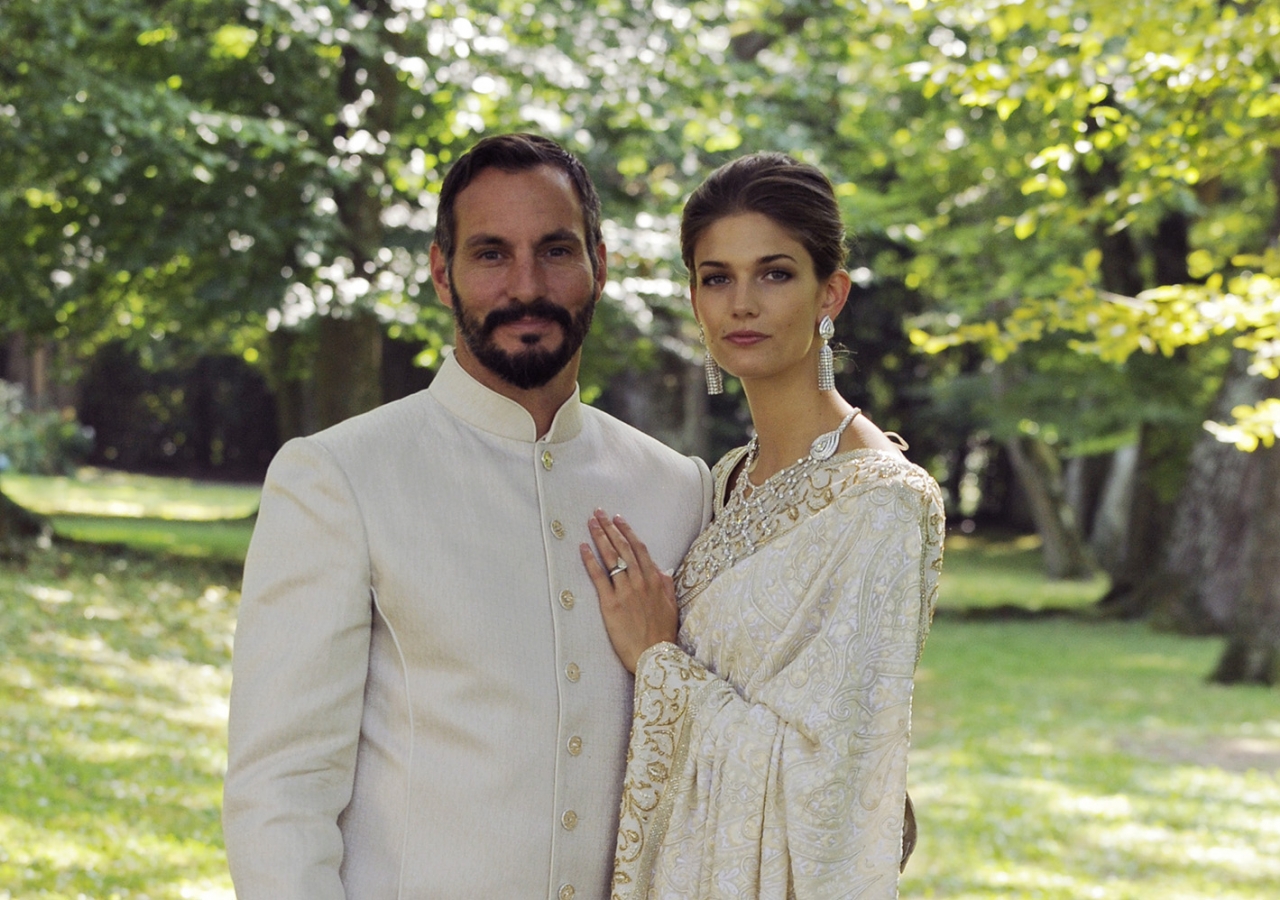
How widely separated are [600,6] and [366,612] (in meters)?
10.3

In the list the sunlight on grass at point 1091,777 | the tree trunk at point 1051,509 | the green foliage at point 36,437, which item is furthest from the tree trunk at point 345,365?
the green foliage at point 36,437

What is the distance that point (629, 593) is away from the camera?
2484 millimetres

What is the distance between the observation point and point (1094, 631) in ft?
Answer: 53.5

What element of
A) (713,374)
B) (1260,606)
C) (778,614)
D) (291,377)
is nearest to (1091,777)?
(1260,606)

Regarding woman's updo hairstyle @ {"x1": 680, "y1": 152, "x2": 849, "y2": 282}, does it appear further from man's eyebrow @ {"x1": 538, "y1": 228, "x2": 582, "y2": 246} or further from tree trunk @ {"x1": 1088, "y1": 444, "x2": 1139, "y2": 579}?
tree trunk @ {"x1": 1088, "y1": 444, "x2": 1139, "y2": 579}

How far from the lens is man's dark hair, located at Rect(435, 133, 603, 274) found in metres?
2.48

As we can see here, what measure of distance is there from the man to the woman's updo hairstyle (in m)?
0.20

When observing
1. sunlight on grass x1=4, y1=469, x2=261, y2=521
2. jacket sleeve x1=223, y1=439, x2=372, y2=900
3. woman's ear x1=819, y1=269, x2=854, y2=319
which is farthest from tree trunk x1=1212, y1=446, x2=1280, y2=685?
sunlight on grass x1=4, y1=469, x2=261, y2=521

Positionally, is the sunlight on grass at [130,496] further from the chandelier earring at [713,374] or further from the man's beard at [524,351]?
the man's beard at [524,351]

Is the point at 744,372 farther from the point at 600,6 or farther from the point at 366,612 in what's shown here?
the point at 600,6

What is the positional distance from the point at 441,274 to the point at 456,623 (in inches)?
25.4

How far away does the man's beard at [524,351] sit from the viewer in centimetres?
243

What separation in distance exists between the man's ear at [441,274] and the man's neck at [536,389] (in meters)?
0.09

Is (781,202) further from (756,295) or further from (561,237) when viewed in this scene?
(561,237)
